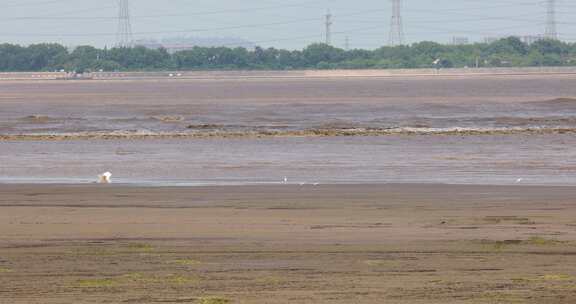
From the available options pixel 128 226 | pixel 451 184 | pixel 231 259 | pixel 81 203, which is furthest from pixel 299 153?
pixel 231 259

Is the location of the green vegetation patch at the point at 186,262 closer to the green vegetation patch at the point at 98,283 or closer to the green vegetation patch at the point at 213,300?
the green vegetation patch at the point at 98,283

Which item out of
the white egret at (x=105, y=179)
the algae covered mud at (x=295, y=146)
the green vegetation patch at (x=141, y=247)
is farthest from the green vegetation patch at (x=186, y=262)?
the white egret at (x=105, y=179)

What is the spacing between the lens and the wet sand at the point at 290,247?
10664 mm

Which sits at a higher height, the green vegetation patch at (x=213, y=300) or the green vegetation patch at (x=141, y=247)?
the green vegetation patch at (x=213, y=300)

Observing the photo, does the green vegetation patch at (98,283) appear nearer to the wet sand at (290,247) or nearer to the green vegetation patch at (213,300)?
the wet sand at (290,247)

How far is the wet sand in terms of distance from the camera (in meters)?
10.7

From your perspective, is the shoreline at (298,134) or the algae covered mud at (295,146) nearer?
the algae covered mud at (295,146)

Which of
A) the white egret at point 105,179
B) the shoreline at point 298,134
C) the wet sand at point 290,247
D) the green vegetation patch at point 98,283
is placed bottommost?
the shoreline at point 298,134

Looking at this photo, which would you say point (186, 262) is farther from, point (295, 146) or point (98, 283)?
point (295, 146)

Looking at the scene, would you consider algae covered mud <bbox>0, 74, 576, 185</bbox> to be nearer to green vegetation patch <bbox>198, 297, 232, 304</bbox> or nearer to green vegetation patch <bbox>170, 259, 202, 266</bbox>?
green vegetation patch <bbox>170, 259, 202, 266</bbox>

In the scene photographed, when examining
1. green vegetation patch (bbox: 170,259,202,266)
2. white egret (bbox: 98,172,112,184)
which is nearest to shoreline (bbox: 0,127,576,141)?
white egret (bbox: 98,172,112,184)

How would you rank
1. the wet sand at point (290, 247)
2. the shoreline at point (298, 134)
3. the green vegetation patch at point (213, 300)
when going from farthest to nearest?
the shoreline at point (298, 134) < the wet sand at point (290, 247) < the green vegetation patch at point (213, 300)

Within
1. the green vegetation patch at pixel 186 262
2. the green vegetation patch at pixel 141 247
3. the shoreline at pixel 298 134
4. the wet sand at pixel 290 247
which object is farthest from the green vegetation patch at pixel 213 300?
the shoreline at pixel 298 134

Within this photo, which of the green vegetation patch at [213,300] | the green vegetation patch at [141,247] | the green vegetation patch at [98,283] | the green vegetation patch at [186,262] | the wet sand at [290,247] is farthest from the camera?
the green vegetation patch at [141,247]
